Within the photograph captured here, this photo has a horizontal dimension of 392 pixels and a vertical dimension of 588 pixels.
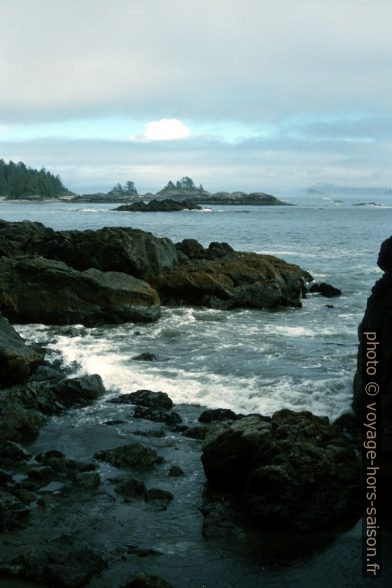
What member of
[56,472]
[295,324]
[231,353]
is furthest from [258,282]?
[56,472]

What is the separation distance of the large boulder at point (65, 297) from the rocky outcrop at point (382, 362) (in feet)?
42.1

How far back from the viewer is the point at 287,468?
10.3 metres

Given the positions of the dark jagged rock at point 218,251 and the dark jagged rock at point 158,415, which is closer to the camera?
the dark jagged rock at point 158,415

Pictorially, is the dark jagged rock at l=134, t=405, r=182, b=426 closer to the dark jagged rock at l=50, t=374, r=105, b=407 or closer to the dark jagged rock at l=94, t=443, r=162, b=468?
the dark jagged rock at l=50, t=374, r=105, b=407

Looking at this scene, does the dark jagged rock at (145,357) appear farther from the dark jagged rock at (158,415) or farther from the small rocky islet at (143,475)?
the dark jagged rock at (158,415)

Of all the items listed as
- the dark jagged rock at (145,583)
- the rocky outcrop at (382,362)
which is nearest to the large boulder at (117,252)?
the rocky outcrop at (382,362)

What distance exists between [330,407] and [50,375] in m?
7.64

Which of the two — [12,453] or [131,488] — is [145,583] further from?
[12,453]

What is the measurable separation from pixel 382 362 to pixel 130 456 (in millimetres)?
5479

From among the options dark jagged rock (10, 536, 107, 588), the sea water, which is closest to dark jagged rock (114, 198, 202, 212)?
the sea water

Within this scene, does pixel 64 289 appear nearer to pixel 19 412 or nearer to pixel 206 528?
pixel 19 412

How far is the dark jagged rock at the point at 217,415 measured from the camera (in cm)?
1422

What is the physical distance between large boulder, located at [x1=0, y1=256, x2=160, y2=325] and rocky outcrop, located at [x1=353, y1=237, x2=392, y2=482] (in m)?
12.8

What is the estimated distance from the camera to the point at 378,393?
12.5 m
